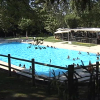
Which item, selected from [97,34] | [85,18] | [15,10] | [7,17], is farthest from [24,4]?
[85,18]

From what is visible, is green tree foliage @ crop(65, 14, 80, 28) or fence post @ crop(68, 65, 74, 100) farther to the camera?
green tree foliage @ crop(65, 14, 80, 28)

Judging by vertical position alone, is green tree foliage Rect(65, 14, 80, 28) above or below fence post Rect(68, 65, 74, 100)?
above

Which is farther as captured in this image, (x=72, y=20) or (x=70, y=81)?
(x=72, y=20)

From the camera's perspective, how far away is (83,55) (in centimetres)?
1970

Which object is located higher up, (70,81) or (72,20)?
(72,20)

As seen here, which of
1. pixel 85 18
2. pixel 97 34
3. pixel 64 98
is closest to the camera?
pixel 64 98

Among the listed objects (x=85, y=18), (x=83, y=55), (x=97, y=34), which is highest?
(x=85, y=18)

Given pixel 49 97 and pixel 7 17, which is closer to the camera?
pixel 49 97

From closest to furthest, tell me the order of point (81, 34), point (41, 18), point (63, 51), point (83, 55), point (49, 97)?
point (49, 97)
point (41, 18)
point (83, 55)
point (63, 51)
point (81, 34)

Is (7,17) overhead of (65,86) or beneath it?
overhead

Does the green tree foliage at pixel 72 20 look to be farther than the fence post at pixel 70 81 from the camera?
Yes

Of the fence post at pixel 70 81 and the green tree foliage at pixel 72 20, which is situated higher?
the green tree foliage at pixel 72 20

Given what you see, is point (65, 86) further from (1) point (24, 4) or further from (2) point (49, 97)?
(1) point (24, 4)

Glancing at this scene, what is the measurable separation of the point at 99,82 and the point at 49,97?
1.48 meters
